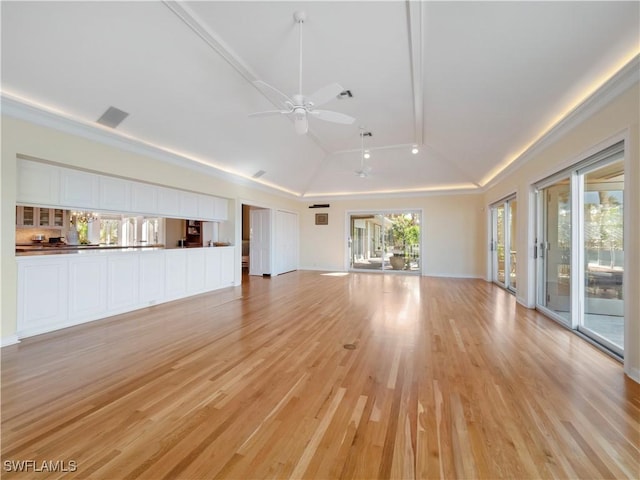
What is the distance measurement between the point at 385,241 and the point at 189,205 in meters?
6.38

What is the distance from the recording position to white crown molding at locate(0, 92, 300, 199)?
3.25 m

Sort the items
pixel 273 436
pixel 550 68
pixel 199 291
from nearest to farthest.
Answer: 1. pixel 273 436
2. pixel 550 68
3. pixel 199 291

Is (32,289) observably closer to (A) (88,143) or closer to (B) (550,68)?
(A) (88,143)

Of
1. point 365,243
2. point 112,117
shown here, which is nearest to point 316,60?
point 112,117

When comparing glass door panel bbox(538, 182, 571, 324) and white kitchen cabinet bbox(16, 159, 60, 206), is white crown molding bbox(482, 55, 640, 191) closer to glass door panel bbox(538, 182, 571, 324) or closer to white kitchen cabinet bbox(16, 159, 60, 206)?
glass door panel bbox(538, 182, 571, 324)

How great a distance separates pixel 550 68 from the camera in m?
3.12

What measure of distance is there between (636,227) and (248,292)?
6.14 meters

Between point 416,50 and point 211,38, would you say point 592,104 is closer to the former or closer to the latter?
point 416,50

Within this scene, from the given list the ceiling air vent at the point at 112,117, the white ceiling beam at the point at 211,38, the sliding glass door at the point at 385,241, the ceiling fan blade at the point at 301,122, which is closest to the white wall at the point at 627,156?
the ceiling fan blade at the point at 301,122

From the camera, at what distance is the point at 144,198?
196 inches

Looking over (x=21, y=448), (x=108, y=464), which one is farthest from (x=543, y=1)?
(x=21, y=448)

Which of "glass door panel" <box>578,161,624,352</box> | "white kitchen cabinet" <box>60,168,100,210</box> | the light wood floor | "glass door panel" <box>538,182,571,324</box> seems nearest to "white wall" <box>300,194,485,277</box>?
"glass door panel" <box>538,182,571,324</box>

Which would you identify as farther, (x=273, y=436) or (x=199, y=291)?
(x=199, y=291)

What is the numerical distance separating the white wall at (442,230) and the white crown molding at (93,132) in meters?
4.97
